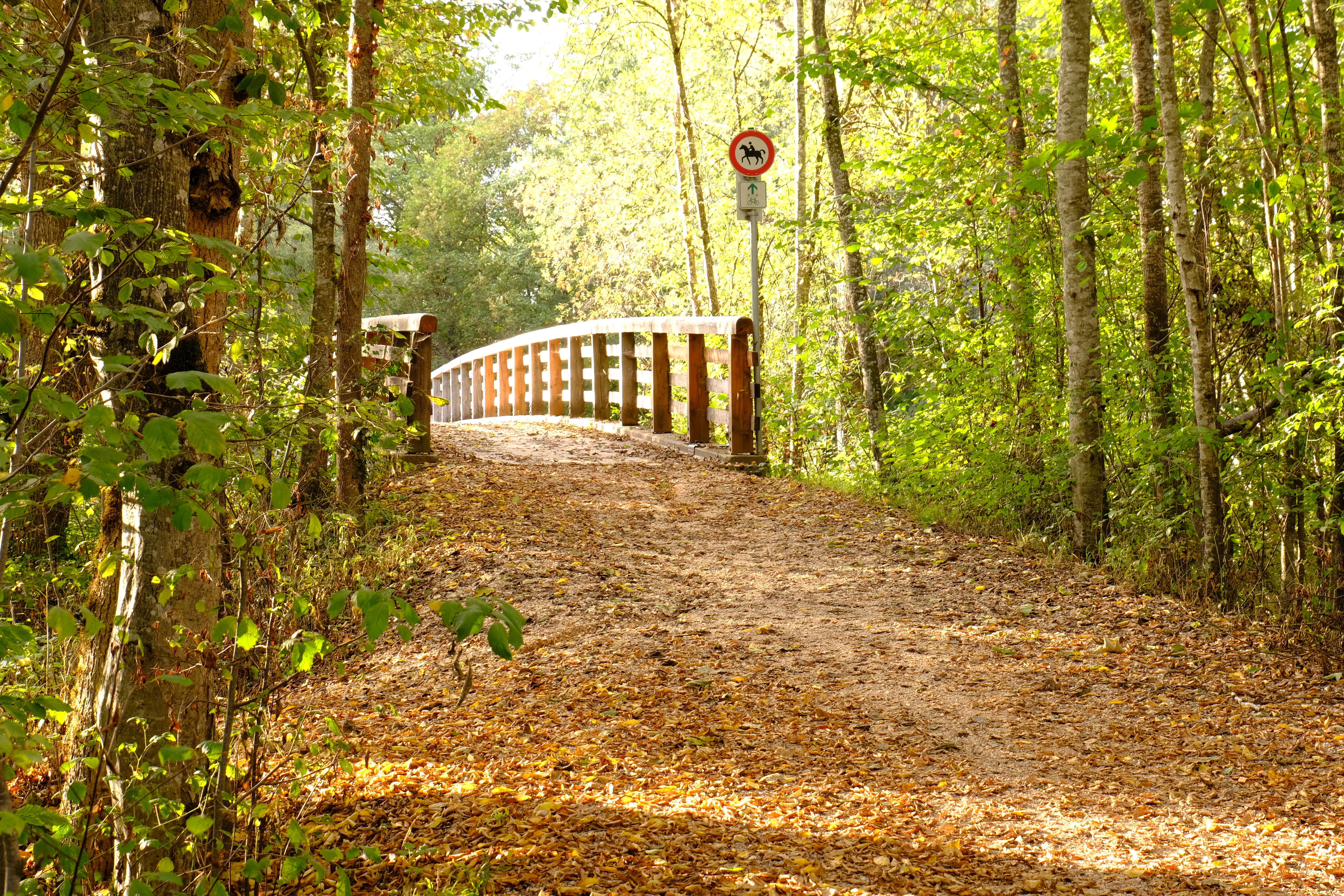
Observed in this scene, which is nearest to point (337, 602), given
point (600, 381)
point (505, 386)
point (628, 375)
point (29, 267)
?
point (29, 267)

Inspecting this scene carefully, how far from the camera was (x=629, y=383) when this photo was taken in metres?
11.6

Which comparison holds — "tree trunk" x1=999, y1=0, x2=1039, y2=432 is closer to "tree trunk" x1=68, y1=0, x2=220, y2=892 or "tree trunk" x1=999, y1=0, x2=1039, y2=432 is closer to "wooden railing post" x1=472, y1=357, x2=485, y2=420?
"tree trunk" x1=68, y1=0, x2=220, y2=892

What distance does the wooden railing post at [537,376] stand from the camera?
1484 centimetres

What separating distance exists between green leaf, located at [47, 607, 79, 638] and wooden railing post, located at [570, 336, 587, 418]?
11.1 meters

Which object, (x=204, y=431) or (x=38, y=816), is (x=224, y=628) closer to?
(x=38, y=816)

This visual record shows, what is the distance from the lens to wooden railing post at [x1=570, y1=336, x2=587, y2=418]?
1299cm

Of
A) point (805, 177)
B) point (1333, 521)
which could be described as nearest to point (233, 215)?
point (1333, 521)

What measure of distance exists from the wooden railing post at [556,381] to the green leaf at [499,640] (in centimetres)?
1225

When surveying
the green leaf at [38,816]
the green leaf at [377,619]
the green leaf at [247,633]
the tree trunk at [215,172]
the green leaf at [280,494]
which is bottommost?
the green leaf at [38,816]

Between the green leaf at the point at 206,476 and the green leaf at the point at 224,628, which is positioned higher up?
the green leaf at the point at 206,476

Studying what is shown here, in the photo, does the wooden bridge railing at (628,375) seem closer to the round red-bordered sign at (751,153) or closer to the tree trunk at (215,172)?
the round red-bordered sign at (751,153)

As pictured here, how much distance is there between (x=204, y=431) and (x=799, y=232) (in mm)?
12798

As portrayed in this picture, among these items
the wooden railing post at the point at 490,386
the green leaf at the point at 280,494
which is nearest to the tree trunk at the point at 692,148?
the wooden railing post at the point at 490,386

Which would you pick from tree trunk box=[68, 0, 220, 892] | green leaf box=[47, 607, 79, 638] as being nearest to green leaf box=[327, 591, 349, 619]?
green leaf box=[47, 607, 79, 638]
